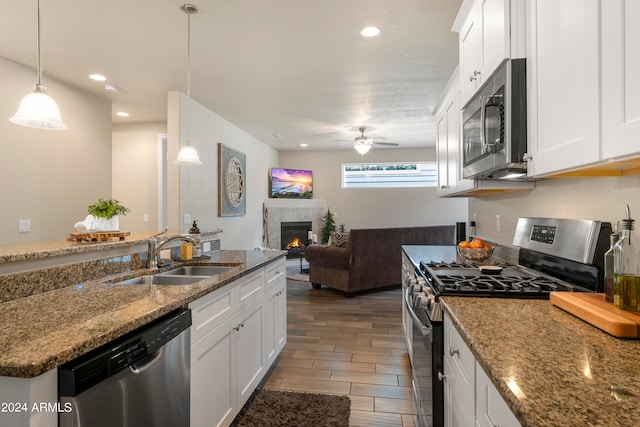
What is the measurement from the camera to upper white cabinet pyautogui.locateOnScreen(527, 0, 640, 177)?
864 millimetres

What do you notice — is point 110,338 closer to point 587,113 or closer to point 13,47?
point 587,113

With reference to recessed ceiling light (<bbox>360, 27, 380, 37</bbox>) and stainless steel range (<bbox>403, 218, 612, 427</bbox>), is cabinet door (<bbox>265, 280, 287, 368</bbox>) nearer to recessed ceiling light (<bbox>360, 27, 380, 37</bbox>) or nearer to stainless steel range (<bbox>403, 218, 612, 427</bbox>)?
stainless steel range (<bbox>403, 218, 612, 427</bbox>)

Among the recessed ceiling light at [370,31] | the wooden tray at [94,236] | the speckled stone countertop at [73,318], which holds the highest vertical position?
the recessed ceiling light at [370,31]

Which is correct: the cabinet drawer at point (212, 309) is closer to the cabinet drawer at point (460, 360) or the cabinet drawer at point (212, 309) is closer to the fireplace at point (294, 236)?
the cabinet drawer at point (460, 360)

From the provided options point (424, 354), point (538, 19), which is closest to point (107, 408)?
point (424, 354)

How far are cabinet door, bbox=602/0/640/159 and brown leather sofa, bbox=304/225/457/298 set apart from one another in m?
4.08

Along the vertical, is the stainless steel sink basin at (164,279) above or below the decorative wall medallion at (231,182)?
below

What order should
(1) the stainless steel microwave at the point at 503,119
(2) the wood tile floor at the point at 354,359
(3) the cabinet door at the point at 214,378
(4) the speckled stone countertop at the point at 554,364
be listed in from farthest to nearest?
(2) the wood tile floor at the point at 354,359 < (3) the cabinet door at the point at 214,378 < (1) the stainless steel microwave at the point at 503,119 < (4) the speckled stone countertop at the point at 554,364

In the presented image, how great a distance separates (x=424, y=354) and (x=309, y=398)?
1.01m

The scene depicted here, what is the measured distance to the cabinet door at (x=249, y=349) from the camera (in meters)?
2.07

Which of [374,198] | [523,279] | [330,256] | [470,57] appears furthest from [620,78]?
[374,198]

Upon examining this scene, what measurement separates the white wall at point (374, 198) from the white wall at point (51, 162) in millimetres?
4397

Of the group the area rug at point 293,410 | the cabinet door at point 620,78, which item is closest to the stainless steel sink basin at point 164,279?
the area rug at point 293,410

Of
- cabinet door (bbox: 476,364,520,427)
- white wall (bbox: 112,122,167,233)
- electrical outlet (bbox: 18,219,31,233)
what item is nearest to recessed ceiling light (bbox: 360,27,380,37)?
cabinet door (bbox: 476,364,520,427)
